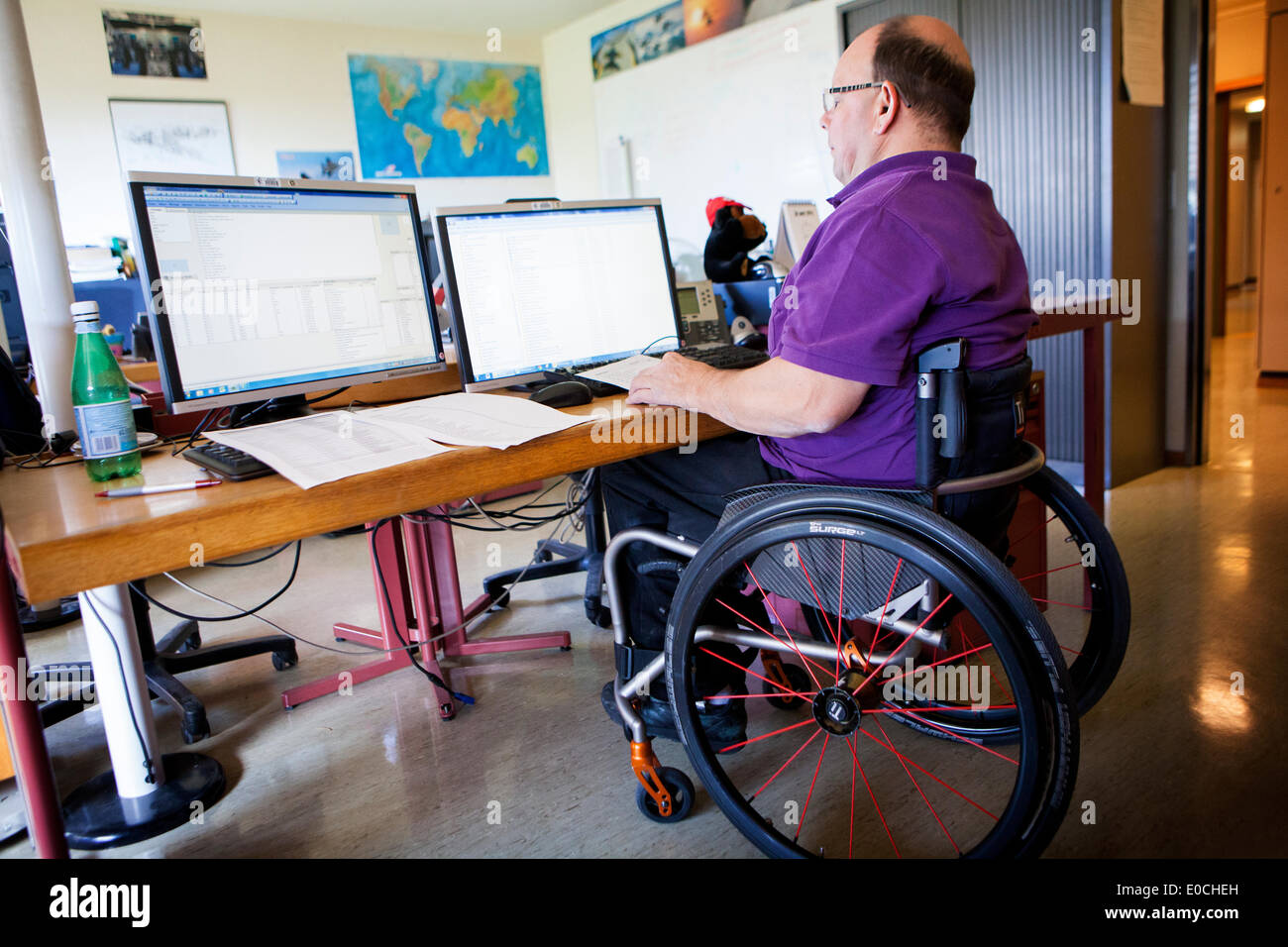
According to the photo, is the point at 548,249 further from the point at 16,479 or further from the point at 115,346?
the point at 115,346

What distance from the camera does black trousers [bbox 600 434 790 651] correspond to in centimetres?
142

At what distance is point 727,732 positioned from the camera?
159 centimetres

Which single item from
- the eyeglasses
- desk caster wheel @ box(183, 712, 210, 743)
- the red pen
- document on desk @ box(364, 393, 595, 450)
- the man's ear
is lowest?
desk caster wheel @ box(183, 712, 210, 743)

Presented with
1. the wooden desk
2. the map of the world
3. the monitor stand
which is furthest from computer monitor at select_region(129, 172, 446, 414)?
the map of the world

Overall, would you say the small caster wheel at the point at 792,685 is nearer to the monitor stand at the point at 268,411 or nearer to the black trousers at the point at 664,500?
the black trousers at the point at 664,500

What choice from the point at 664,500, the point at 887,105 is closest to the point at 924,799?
the point at 664,500

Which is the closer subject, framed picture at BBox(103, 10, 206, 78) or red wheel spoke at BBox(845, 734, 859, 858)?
red wheel spoke at BBox(845, 734, 859, 858)

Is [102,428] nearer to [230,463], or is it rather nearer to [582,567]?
[230,463]

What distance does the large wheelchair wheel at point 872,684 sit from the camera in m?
1.01

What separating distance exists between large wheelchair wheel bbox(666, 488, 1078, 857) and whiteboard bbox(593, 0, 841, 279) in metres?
3.11

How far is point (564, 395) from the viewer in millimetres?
1435

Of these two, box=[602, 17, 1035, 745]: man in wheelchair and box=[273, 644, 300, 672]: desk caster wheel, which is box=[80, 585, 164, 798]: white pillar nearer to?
box=[273, 644, 300, 672]: desk caster wheel

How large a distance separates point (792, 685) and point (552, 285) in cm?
98
